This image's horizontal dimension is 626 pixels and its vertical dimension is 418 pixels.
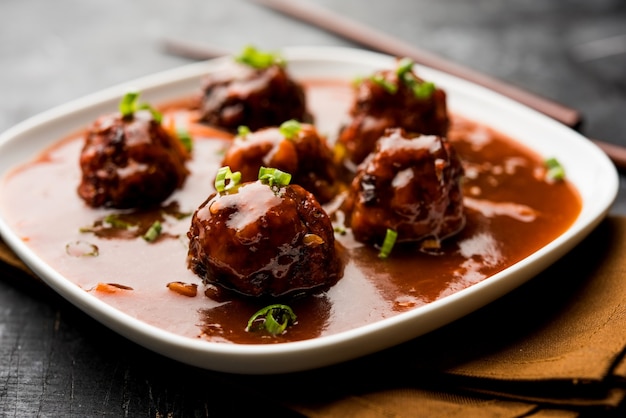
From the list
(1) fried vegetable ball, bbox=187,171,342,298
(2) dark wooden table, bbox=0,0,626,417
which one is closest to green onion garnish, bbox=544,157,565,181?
(2) dark wooden table, bbox=0,0,626,417

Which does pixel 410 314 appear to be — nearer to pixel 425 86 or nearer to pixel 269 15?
pixel 425 86

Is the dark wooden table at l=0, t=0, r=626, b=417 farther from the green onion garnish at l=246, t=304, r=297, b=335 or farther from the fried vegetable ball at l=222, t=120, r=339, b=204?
the fried vegetable ball at l=222, t=120, r=339, b=204

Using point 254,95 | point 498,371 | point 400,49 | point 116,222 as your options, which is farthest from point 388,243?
point 400,49

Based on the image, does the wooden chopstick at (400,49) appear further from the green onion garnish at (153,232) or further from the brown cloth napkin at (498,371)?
the green onion garnish at (153,232)

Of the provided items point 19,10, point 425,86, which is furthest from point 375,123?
point 19,10

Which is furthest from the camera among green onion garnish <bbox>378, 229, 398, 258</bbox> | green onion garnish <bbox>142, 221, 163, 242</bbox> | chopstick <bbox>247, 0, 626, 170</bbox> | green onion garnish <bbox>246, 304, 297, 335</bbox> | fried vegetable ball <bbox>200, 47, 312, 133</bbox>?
chopstick <bbox>247, 0, 626, 170</bbox>

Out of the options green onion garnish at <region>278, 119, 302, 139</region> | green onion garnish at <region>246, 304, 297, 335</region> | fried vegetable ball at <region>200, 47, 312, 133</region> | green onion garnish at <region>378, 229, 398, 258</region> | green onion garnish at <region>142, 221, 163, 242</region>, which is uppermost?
green onion garnish at <region>278, 119, 302, 139</region>
